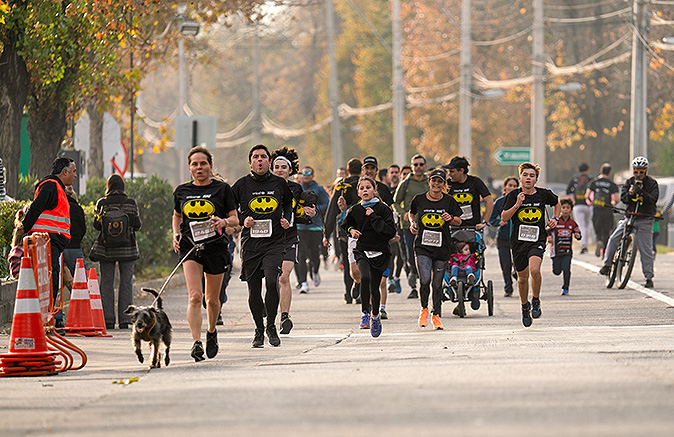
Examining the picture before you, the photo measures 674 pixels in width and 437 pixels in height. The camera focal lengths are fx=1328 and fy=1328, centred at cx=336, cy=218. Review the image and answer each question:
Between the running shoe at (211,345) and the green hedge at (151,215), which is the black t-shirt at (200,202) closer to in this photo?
the running shoe at (211,345)

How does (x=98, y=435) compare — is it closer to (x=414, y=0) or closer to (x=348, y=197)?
(x=348, y=197)

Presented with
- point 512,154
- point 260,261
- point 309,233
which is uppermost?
point 512,154

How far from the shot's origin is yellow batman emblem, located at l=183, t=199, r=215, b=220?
10.7 m

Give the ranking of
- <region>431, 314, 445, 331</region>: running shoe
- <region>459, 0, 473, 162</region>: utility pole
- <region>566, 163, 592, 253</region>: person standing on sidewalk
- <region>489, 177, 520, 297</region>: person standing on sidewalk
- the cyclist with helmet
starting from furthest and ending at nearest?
<region>459, 0, 473, 162</region>: utility pole, <region>566, 163, 592, 253</region>: person standing on sidewalk, the cyclist with helmet, <region>489, 177, 520, 297</region>: person standing on sidewalk, <region>431, 314, 445, 331</region>: running shoe

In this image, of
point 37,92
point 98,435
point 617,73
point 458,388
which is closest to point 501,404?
point 458,388

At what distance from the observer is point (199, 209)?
10.7 metres

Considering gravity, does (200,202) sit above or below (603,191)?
below

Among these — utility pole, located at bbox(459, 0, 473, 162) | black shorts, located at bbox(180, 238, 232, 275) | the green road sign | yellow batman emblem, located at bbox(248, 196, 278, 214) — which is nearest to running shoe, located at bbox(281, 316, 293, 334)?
yellow batman emblem, located at bbox(248, 196, 278, 214)

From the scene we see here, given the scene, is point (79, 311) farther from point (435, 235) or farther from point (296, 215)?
point (435, 235)

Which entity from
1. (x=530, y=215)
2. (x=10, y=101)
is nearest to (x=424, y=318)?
(x=530, y=215)

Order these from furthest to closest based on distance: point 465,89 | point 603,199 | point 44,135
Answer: point 465,89 < point 603,199 < point 44,135

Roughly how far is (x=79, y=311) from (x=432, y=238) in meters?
3.68

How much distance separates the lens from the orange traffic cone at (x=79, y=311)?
44.5ft

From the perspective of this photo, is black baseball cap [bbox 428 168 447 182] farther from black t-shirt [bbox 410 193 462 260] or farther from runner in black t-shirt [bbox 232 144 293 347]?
runner in black t-shirt [bbox 232 144 293 347]
